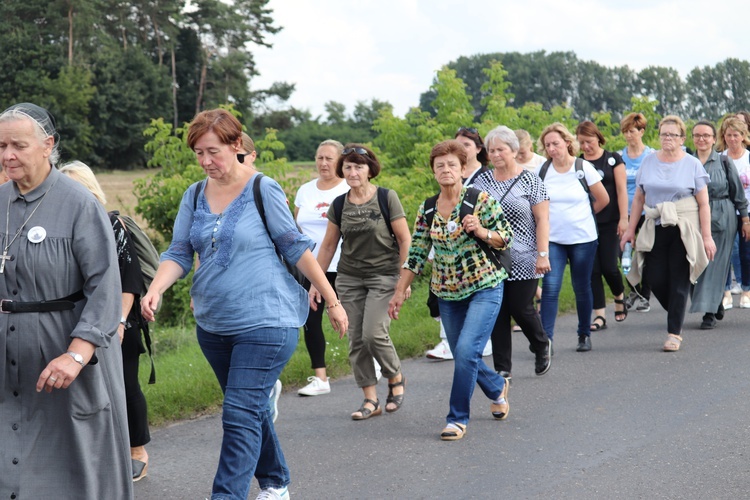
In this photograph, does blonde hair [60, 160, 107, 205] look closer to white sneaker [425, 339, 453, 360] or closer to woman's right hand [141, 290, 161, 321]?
woman's right hand [141, 290, 161, 321]

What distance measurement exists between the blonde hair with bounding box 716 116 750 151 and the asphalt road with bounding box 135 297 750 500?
3.01 m

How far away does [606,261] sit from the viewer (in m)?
9.98

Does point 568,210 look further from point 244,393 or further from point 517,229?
point 244,393

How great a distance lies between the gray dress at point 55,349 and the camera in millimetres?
3896

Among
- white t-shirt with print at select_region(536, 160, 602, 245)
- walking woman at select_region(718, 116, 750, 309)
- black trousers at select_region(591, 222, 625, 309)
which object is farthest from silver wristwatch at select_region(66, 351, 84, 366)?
walking woman at select_region(718, 116, 750, 309)

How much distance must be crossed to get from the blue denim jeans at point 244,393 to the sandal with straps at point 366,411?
7.20ft

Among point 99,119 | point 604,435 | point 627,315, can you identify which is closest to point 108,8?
point 99,119

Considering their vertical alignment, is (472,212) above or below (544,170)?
below

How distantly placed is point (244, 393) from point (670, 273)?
5.46m

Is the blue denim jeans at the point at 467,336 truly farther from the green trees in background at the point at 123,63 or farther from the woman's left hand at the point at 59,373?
the green trees in background at the point at 123,63

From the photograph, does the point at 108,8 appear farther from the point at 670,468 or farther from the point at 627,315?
the point at 670,468

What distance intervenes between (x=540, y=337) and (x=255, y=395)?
3500 mm

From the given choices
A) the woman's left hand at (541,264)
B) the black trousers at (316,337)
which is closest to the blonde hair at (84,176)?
the black trousers at (316,337)

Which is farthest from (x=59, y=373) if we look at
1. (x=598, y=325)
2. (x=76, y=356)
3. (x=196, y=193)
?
(x=598, y=325)
